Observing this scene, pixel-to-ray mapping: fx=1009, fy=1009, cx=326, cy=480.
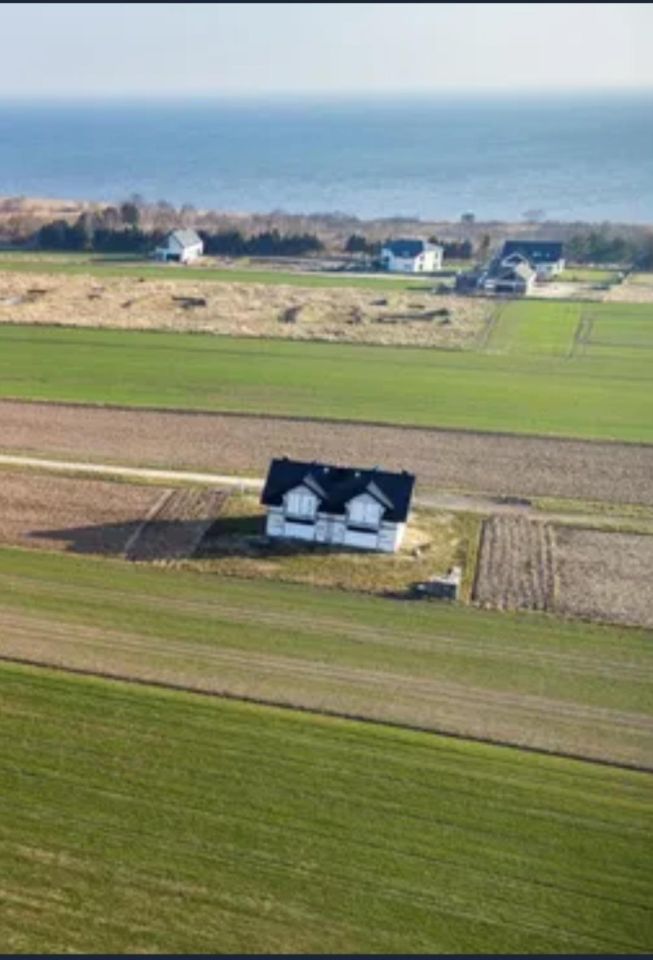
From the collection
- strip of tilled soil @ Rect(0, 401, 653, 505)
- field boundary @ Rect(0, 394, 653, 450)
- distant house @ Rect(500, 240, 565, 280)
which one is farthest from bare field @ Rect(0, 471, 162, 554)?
distant house @ Rect(500, 240, 565, 280)

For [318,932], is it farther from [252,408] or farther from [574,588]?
[252,408]

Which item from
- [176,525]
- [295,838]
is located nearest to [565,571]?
[176,525]

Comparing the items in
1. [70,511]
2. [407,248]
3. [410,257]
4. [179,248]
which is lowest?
[70,511]

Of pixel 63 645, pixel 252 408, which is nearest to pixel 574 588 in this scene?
pixel 63 645

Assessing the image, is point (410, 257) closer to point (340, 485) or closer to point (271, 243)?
point (271, 243)

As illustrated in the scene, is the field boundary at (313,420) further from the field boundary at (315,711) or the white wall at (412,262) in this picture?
the white wall at (412,262)
